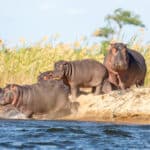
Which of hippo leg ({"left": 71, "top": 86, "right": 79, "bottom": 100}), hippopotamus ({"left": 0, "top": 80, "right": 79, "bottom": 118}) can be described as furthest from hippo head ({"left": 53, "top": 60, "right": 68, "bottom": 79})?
hippo leg ({"left": 71, "top": 86, "right": 79, "bottom": 100})

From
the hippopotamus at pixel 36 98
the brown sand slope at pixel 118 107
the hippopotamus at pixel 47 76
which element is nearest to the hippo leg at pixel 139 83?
the brown sand slope at pixel 118 107

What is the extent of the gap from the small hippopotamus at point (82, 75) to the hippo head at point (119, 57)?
26cm

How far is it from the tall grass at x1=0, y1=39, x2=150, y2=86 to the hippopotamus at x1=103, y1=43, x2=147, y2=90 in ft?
5.12

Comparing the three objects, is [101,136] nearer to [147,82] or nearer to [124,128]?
[124,128]

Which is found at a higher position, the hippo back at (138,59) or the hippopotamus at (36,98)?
the hippo back at (138,59)

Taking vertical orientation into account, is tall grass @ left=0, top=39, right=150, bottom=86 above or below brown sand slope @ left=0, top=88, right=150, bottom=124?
above

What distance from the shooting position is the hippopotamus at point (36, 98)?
14484 millimetres

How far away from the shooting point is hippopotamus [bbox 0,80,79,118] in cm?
1448

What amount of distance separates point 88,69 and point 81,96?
0.59 m

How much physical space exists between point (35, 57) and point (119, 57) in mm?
3318

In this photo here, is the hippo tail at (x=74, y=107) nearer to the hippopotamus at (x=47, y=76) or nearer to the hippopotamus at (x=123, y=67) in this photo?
the hippopotamus at (x=47, y=76)

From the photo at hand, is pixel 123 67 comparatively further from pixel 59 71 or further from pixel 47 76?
pixel 47 76

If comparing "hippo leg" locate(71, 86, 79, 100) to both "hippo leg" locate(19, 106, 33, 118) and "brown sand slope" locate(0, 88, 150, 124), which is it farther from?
"hippo leg" locate(19, 106, 33, 118)

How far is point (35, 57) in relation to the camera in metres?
17.3
